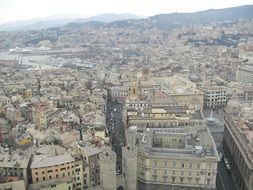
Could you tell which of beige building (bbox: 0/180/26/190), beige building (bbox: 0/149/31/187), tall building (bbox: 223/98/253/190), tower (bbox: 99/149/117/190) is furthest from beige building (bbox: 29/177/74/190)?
tall building (bbox: 223/98/253/190)

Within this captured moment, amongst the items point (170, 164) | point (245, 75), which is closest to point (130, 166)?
point (170, 164)

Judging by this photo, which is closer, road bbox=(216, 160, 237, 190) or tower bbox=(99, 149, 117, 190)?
tower bbox=(99, 149, 117, 190)

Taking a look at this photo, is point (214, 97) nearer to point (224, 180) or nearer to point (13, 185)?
point (224, 180)

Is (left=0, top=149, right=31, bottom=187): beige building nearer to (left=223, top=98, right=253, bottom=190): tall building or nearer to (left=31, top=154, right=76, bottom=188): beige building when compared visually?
(left=31, top=154, right=76, bottom=188): beige building

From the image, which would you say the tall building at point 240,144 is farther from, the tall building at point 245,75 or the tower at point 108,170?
the tall building at point 245,75

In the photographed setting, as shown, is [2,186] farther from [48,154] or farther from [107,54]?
[107,54]

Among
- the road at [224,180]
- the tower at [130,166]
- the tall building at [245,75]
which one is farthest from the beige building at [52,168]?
the tall building at [245,75]
